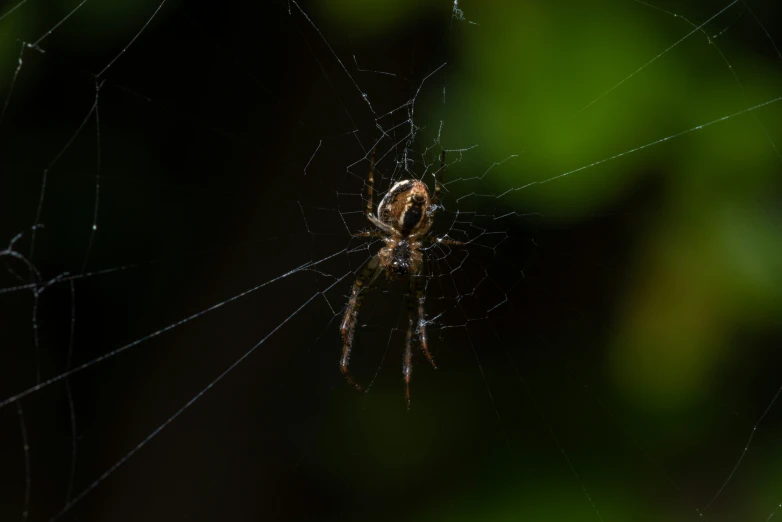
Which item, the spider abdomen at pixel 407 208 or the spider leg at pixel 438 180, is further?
the spider abdomen at pixel 407 208

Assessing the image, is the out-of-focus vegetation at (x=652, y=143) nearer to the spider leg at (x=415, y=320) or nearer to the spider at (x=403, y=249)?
the spider at (x=403, y=249)

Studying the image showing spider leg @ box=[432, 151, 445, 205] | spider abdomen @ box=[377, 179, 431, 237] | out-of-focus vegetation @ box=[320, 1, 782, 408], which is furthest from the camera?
spider abdomen @ box=[377, 179, 431, 237]

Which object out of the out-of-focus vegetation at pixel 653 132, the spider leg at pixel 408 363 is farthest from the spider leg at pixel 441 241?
the out-of-focus vegetation at pixel 653 132

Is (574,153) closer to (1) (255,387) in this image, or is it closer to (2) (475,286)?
(2) (475,286)

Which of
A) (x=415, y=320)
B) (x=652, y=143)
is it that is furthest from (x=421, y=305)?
(x=652, y=143)

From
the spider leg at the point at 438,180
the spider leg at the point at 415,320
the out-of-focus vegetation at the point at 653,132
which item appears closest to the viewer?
the out-of-focus vegetation at the point at 653,132

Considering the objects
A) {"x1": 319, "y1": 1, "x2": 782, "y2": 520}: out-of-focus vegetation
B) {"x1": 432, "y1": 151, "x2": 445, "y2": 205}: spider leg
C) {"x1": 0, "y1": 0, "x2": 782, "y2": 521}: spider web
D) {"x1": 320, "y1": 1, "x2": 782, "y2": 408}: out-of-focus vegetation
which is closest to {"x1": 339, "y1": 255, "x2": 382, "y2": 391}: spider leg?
{"x1": 0, "y1": 0, "x2": 782, "y2": 521}: spider web

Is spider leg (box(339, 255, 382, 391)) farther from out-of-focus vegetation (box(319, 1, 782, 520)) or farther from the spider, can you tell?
out-of-focus vegetation (box(319, 1, 782, 520))
